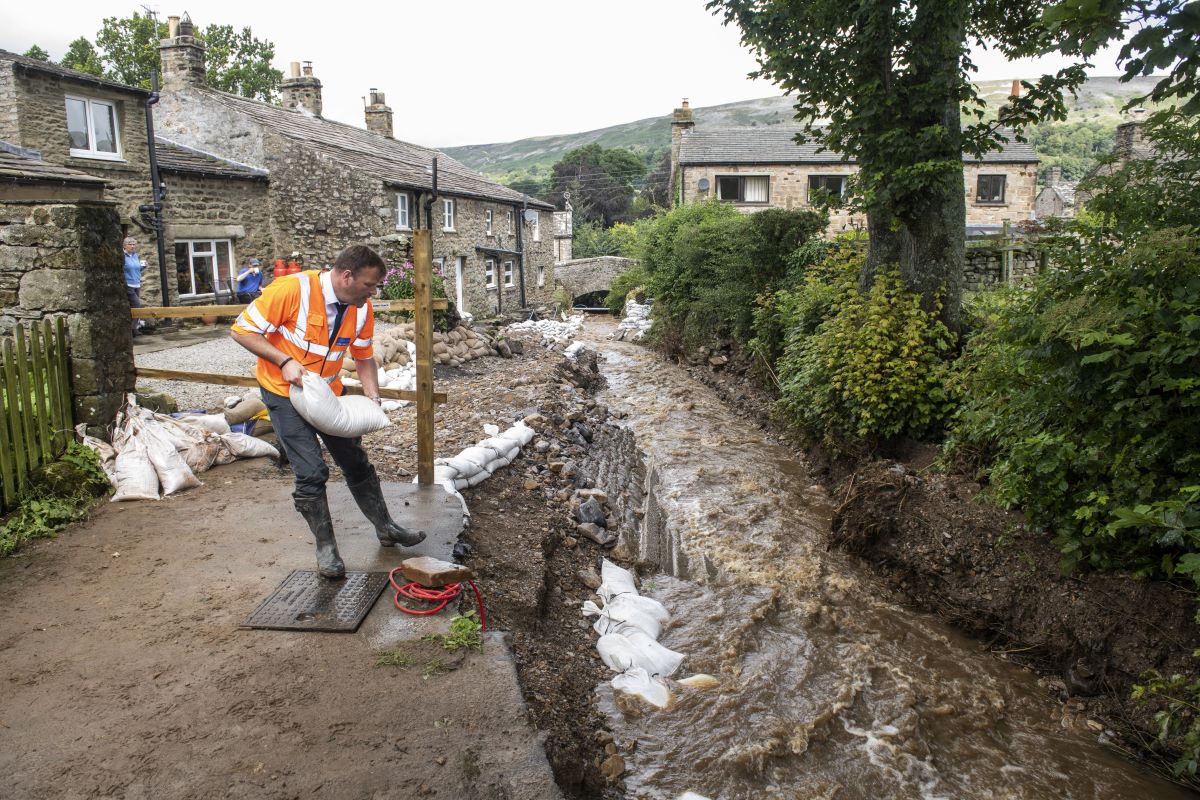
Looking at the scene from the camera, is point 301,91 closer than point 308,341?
No

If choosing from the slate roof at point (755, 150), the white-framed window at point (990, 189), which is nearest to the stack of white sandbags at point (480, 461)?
the slate roof at point (755, 150)

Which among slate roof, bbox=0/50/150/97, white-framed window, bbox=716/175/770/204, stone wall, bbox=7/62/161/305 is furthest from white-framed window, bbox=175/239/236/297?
white-framed window, bbox=716/175/770/204

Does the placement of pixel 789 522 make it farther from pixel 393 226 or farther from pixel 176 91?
pixel 176 91

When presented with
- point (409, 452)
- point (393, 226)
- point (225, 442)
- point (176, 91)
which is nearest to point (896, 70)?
point (409, 452)

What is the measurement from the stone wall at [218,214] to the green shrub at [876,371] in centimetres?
1454

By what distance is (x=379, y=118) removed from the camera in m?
32.0

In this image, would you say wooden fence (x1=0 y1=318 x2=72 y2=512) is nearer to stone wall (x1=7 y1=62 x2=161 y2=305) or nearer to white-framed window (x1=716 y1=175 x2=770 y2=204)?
stone wall (x1=7 y1=62 x2=161 y2=305)

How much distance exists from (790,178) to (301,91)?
66.6 feet

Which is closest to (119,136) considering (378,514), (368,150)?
(368,150)

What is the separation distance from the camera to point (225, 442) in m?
7.09

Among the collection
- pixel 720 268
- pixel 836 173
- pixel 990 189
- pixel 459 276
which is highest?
pixel 836 173

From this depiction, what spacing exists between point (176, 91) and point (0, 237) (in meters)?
17.8

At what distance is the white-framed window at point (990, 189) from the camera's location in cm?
3344

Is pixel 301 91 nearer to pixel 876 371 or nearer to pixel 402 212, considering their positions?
pixel 402 212
